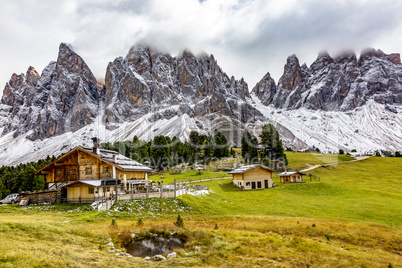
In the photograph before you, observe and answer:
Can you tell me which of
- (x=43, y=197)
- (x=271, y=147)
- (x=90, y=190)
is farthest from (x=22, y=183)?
(x=271, y=147)

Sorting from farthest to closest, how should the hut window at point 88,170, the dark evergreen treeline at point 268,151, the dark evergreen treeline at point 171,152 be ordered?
the dark evergreen treeline at point 171,152
the dark evergreen treeline at point 268,151
the hut window at point 88,170

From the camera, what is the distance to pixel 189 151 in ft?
345

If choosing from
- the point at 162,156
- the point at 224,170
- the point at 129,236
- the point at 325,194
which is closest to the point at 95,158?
the point at 129,236

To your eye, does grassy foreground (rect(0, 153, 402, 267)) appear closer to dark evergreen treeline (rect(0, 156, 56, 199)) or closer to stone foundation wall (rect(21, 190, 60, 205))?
stone foundation wall (rect(21, 190, 60, 205))

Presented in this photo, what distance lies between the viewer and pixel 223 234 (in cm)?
2025

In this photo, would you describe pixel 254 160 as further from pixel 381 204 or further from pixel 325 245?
pixel 325 245

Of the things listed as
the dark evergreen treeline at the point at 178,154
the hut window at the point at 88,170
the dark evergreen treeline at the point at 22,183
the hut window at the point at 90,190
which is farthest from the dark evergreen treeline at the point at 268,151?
the dark evergreen treeline at the point at 22,183

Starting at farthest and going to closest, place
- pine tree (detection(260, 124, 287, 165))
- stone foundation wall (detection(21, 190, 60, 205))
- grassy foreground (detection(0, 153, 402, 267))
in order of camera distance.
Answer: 1. pine tree (detection(260, 124, 287, 165))
2. stone foundation wall (detection(21, 190, 60, 205))
3. grassy foreground (detection(0, 153, 402, 267))

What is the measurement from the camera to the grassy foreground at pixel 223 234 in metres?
13.6

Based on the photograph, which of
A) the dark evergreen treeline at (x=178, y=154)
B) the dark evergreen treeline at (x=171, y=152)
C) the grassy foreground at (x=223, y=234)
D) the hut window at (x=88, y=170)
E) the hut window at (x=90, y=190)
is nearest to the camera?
the grassy foreground at (x=223, y=234)

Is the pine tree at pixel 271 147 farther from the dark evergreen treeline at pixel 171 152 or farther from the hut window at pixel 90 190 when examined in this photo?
the hut window at pixel 90 190

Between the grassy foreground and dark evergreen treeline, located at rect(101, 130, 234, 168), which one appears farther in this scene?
dark evergreen treeline, located at rect(101, 130, 234, 168)

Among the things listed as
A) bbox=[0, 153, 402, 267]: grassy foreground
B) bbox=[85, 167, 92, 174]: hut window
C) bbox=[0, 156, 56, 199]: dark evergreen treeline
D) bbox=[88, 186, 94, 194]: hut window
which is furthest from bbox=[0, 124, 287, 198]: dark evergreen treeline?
bbox=[0, 153, 402, 267]: grassy foreground

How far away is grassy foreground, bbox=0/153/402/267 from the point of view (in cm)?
1363
